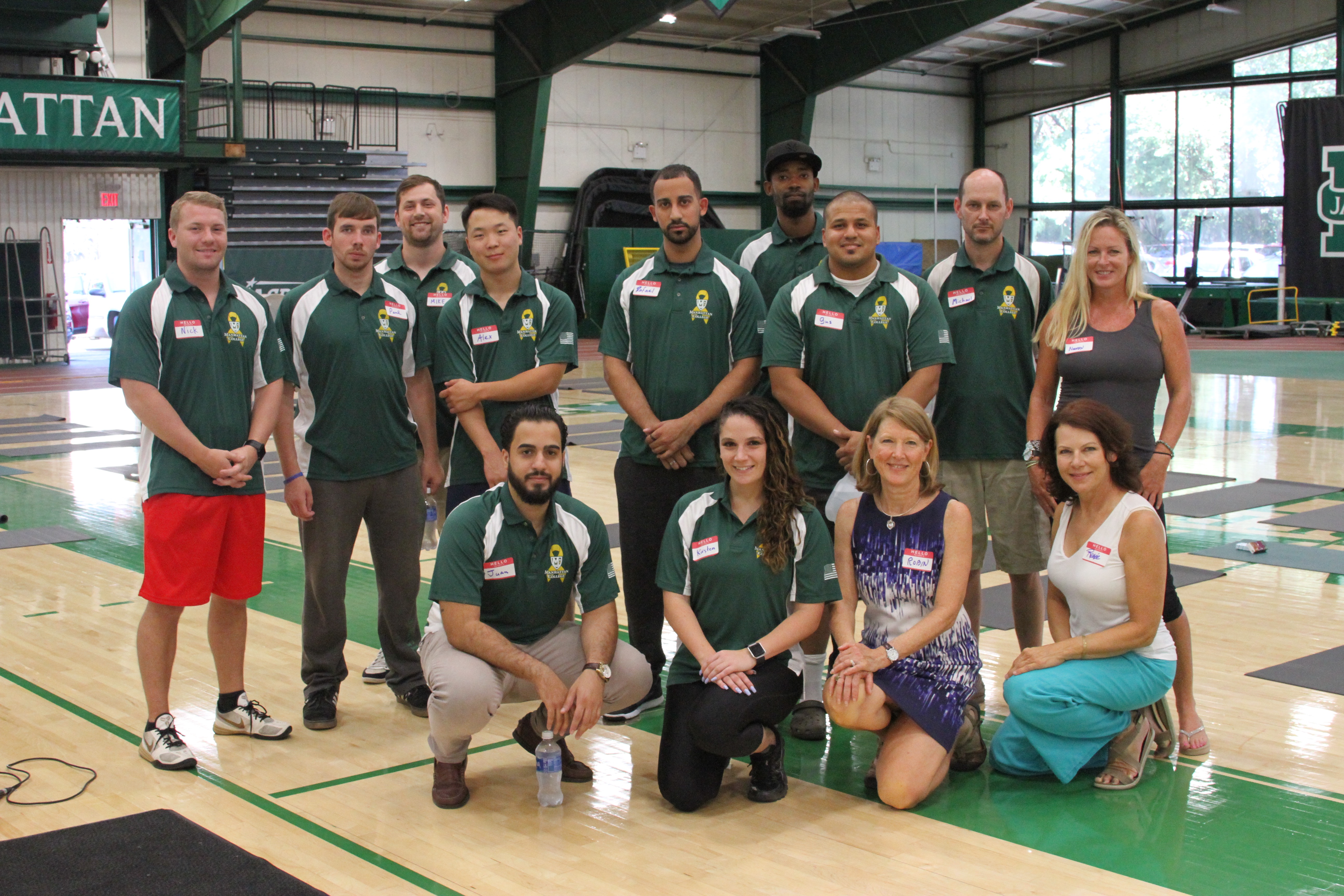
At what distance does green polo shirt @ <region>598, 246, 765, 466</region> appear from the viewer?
3980mm

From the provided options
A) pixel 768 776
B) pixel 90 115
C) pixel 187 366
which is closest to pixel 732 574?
pixel 768 776

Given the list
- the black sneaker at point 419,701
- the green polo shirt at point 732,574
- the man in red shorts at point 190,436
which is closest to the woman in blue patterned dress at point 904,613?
the green polo shirt at point 732,574

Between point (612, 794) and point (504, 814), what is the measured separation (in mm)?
310

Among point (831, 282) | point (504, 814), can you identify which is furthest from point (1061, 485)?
point (504, 814)

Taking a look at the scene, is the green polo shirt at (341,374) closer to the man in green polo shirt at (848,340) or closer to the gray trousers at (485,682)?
the gray trousers at (485,682)

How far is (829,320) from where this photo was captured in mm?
3836

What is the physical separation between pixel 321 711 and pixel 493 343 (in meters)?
1.30

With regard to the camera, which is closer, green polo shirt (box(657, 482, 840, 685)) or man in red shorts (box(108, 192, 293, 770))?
green polo shirt (box(657, 482, 840, 685))

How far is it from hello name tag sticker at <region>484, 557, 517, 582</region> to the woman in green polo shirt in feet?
1.38

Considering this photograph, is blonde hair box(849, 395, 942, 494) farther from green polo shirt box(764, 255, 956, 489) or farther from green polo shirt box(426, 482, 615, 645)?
green polo shirt box(426, 482, 615, 645)

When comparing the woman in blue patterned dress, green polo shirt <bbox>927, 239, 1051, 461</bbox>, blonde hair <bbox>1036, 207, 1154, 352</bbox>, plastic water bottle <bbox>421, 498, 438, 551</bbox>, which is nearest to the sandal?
the woman in blue patterned dress

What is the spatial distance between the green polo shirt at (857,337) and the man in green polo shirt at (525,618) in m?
0.85

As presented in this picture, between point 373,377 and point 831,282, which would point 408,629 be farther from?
point 831,282

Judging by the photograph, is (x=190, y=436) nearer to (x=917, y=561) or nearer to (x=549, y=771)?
(x=549, y=771)
